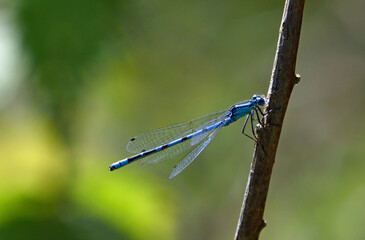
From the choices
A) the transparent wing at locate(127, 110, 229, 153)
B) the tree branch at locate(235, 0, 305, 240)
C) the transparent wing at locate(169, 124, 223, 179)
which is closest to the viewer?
the tree branch at locate(235, 0, 305, 240)

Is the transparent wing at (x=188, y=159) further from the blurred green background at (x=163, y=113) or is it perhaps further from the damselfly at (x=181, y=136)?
the blurred green background at (x=163, y=113)

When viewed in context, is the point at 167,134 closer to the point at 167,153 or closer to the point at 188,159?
the point at 167,153

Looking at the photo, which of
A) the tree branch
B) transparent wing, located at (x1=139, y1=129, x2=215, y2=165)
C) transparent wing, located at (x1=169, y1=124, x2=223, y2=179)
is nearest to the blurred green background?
transparent wing, located at (x1=139, y1=129, x2=215, y2=165)

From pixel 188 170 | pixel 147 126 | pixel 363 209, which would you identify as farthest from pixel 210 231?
pixel 363 209

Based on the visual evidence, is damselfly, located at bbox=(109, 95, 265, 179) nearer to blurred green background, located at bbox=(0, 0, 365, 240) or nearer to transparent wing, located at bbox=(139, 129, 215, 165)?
transparent wing, located at bbox=(139, 129, 215, 165)

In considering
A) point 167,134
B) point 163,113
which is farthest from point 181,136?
point 163,113

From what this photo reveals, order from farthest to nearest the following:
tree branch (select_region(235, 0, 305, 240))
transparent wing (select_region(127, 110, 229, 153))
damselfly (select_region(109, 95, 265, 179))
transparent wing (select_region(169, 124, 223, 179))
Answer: transparent wing (select_region(127, 110, 229, 153)) → damselfly (select_region(109, 95, 265, 179)) → transparent wing (select_region(169, 124, 223, 179)) → tree branch (select_region(235, 0, 305, 240))

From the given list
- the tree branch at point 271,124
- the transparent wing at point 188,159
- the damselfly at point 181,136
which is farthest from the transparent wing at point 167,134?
the tree branch at point 271,124
